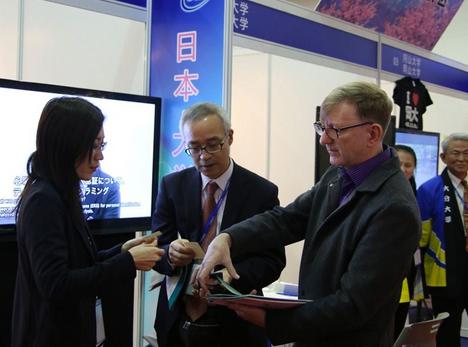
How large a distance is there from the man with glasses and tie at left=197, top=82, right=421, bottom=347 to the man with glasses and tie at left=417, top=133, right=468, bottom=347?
7.89 feet

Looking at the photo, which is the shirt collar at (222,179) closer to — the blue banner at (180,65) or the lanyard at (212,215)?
the lanyard at (212,215)

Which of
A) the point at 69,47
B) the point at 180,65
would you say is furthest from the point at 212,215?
the point at 69,47

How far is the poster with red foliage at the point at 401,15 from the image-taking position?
430 cm

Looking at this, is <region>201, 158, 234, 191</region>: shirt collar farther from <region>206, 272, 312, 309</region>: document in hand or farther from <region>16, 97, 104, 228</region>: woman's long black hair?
<region>206, 272, 312, 309</region>: document in hand

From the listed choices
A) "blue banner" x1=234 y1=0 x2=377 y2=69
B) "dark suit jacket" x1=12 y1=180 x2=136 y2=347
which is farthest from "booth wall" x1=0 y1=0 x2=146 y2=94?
"dark suit jacket" x1=12 y1=180 x2=136 y2=347

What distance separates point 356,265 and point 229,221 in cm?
71

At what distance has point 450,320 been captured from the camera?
3.76 metres

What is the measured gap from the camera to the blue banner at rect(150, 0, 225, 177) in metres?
2.71

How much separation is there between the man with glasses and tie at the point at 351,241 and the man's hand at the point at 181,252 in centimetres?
20

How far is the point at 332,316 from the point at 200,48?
5.70ft

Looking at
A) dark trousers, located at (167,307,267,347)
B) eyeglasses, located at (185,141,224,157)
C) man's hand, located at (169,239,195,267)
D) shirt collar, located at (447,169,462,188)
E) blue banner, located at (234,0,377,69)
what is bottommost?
dark trousers, located at (167,307,267,347)

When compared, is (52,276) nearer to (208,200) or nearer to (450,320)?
(208,200)

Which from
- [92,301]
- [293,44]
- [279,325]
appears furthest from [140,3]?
[279,325]

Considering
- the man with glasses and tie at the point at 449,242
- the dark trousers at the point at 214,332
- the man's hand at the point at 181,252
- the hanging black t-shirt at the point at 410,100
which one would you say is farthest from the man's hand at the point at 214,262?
the hanging black t-shirt at the point at 410,100
